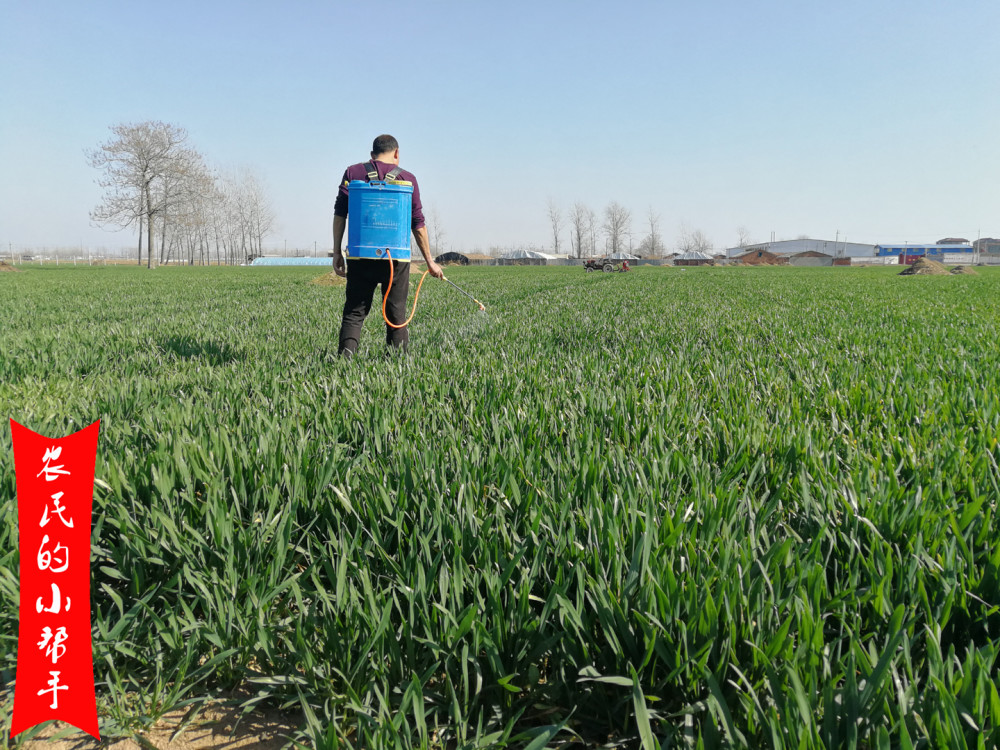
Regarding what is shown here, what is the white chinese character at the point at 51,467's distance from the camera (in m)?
0.90

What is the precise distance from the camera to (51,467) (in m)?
0.90

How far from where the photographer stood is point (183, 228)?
83.9 meters

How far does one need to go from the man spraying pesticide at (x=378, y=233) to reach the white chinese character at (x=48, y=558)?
3.89 m

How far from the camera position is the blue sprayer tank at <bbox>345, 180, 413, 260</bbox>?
4.85 m

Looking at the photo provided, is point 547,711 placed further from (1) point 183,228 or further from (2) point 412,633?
(1) point 183,228

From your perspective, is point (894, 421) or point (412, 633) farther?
point (894, 421)

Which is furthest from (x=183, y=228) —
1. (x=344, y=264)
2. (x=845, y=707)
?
(x=845, y=707)

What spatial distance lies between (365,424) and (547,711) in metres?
1.73

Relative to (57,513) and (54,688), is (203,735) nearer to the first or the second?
(54,688)

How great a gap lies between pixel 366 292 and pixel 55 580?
4581 millimetres

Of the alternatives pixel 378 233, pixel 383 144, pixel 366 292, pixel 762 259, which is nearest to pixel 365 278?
pixel 366 292

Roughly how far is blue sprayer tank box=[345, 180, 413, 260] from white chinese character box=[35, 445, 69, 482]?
4.21 m

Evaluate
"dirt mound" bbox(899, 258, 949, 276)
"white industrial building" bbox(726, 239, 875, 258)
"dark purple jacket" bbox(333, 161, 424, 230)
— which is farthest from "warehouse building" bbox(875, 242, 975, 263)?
"dark purple jacket" bbox(333, 161, 424, 230)

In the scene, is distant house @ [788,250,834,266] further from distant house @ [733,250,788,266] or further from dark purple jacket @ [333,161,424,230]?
dark purple jacket @ [333,161,424,230]
